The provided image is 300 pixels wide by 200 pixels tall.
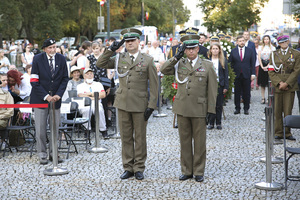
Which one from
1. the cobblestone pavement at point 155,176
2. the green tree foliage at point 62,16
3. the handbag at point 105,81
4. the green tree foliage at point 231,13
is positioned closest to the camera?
the cobblestone pavement at point 155,176

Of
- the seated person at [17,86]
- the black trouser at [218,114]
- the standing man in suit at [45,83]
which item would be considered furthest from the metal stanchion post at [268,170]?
the seated person at [17,86]

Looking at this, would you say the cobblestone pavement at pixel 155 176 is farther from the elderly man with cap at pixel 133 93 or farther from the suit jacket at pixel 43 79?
the suit jacket at pixel 43 79

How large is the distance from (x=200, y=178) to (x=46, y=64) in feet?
10.7

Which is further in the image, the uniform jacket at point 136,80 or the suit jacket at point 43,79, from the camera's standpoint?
the suit jacket at point 43,79

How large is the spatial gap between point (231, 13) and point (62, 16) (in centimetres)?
1289

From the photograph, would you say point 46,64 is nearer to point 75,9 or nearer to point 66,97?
point 66,97

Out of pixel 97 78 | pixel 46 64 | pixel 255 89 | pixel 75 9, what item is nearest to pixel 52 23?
pixel 75 9

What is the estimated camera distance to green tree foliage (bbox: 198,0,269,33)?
33312 millimetres

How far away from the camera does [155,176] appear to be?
7.75m

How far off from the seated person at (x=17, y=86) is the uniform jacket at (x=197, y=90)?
15.8ft

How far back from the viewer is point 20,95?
37.7ft

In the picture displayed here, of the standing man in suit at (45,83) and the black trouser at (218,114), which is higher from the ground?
the standing man in suit at (45,83)

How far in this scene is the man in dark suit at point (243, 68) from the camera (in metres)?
14.1

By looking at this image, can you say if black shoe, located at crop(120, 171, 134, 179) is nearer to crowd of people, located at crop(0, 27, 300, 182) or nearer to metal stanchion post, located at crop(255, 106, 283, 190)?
crowd of people, located at crop(0, 27, 300, 182)
